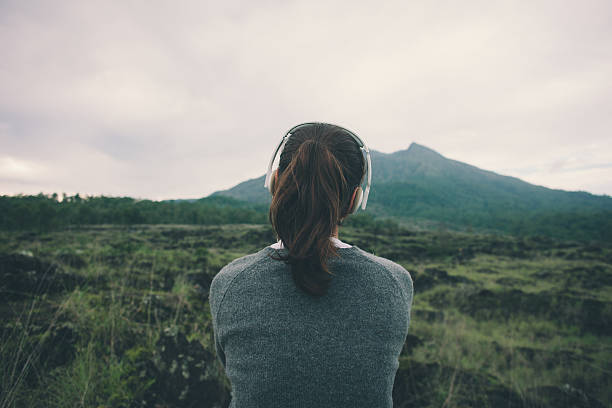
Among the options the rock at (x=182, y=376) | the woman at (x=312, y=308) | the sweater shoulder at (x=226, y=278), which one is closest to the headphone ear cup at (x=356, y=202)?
the woman at (x=312, y=308)

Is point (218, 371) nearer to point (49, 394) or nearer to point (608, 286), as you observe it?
point (49, 394)

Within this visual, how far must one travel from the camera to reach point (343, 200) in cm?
124

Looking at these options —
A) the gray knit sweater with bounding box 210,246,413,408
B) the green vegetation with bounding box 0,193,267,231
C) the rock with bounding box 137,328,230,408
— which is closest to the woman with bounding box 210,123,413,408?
the gray knit sweater with bounding box 210,246,413,408

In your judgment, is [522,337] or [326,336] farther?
[522,337]

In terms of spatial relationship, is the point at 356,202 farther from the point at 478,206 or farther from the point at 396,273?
the point at 478,206

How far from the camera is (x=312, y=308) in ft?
3.38

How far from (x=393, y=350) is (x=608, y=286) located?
20133 millimetres

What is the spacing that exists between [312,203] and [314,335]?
54 cm

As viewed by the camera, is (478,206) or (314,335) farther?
(478,206)

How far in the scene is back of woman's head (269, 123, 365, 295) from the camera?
1.06 metres

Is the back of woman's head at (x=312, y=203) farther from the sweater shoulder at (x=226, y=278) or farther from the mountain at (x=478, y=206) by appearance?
the mountain at (x=478, y=206)

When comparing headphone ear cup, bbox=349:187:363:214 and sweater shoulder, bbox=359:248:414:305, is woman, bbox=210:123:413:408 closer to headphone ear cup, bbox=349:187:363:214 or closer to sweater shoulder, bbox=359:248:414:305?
sweater shoulder, bbox=359:248:414:305

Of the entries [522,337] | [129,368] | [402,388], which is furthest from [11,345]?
[522,337]

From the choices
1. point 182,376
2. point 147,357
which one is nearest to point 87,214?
point 147,357
